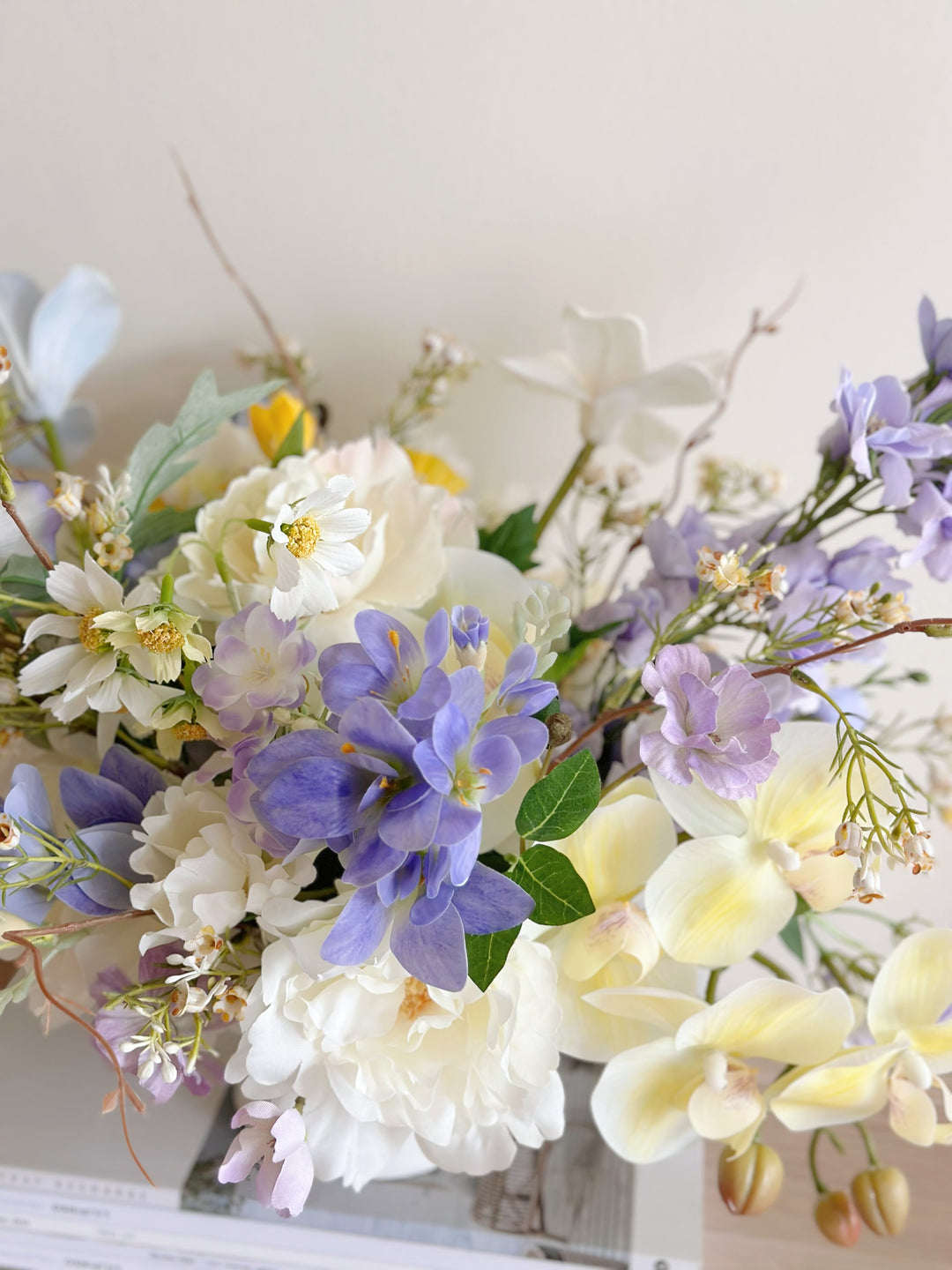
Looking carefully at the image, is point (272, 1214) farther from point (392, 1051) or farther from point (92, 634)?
point (92, 634)

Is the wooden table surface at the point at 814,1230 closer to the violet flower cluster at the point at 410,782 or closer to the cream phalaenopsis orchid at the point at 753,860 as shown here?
the cream phalaenopsis orchid at the point at 753,860

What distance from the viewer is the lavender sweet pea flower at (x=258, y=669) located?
427 millimetres

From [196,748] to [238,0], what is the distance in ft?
1.76

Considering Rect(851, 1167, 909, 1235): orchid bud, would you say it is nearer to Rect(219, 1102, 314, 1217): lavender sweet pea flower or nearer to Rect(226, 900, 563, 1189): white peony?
Rect(226, 900, 563, 1189): white peony

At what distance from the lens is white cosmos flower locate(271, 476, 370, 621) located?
0.41 m

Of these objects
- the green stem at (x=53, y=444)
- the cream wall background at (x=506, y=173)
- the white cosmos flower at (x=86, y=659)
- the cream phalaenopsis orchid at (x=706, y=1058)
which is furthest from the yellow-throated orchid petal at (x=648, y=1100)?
the green stem at (x=53, y=444)

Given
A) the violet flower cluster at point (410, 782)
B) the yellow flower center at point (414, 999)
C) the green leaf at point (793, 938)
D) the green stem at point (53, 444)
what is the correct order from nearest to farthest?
the violet flower cluster at point (410, 782), the yellow flower center at point (414, 999), the green leaf at point (793, 938), the green stem at point (53, 444)

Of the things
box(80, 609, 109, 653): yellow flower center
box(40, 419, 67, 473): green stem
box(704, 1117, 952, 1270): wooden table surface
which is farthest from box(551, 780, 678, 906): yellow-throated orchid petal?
box(40, 419, 67, 473): green stem

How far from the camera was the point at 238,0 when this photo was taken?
0.66 metres

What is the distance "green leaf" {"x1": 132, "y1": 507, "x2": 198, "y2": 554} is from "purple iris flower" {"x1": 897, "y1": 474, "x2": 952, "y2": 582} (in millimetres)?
420

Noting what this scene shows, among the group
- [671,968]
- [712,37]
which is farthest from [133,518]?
[712,37]

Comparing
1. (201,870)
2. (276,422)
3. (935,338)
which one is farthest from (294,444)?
(935,338)

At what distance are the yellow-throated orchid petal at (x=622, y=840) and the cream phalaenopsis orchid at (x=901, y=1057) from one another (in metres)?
0.15

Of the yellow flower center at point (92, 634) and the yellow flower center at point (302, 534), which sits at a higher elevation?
the yellow flower center at point (302, 534)
